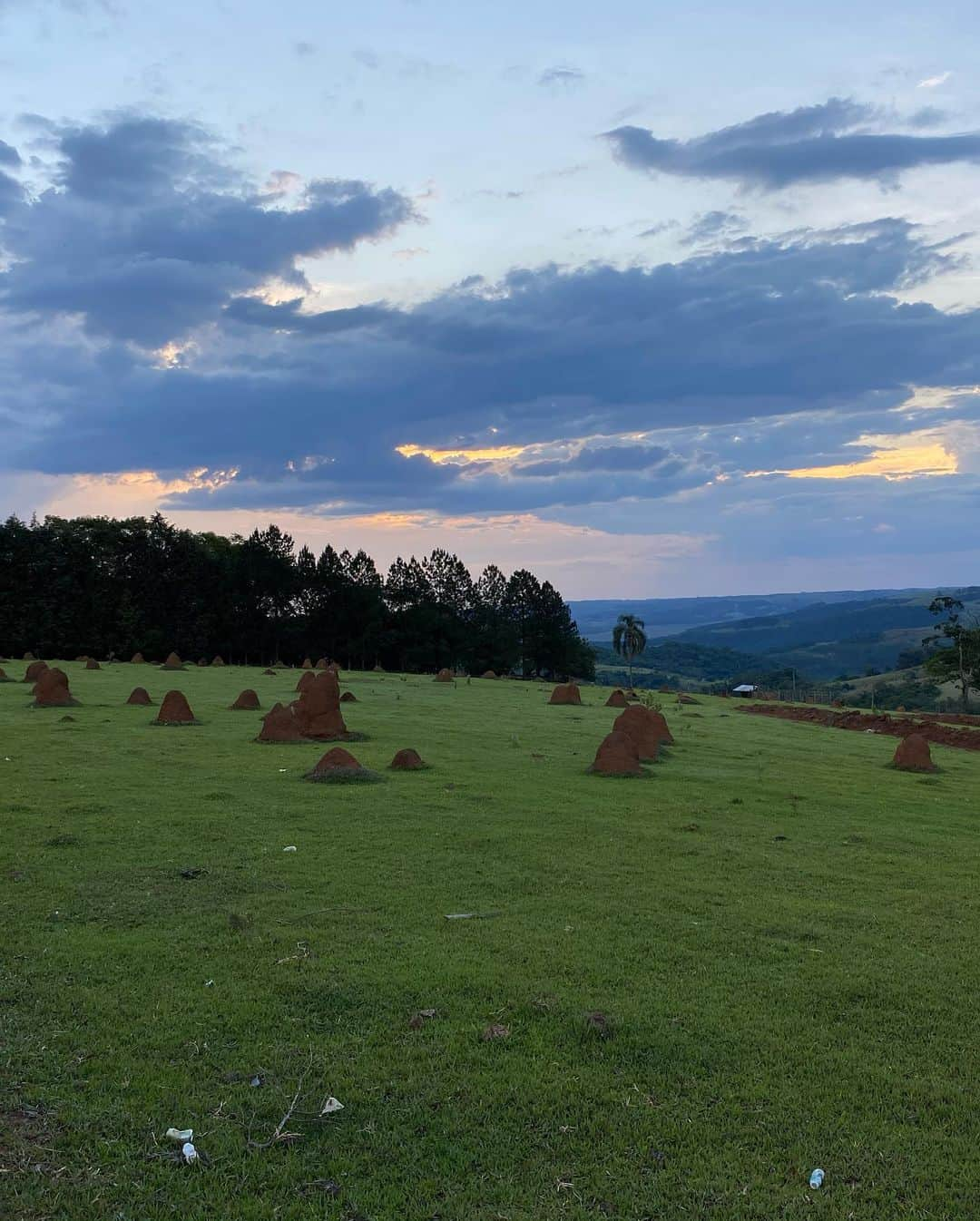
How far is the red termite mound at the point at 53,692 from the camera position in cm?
2908

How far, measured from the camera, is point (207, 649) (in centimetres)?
7062

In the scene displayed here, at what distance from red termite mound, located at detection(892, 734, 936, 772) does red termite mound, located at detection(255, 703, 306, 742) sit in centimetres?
1777

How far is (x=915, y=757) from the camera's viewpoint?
86.7 ft

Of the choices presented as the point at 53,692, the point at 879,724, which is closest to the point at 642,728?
the point at 53,692

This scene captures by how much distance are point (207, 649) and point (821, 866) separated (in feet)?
209

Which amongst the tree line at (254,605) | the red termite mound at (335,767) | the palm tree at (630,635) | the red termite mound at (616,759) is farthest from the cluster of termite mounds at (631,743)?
the tree line at (254,605)

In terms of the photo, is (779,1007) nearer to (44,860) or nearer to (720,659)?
(44,860)

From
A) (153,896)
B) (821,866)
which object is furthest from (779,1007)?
(153,896)

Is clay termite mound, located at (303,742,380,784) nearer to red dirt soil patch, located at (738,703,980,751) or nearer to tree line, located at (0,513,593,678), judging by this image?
red dirt soil patch, located at (738,703,980,751)

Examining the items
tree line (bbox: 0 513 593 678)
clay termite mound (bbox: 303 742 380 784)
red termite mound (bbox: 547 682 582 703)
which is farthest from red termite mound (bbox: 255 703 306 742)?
tree line (bbox: 0 513 593 678)

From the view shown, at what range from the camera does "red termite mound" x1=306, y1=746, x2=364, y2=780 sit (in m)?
18.3

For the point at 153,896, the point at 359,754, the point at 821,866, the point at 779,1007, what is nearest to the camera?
the point at 779,1007

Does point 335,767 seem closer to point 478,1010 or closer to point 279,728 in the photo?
point 279,728

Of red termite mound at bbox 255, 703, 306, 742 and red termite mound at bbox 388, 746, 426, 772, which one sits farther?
red termite mound at bbox 255, 703, 306, 742
